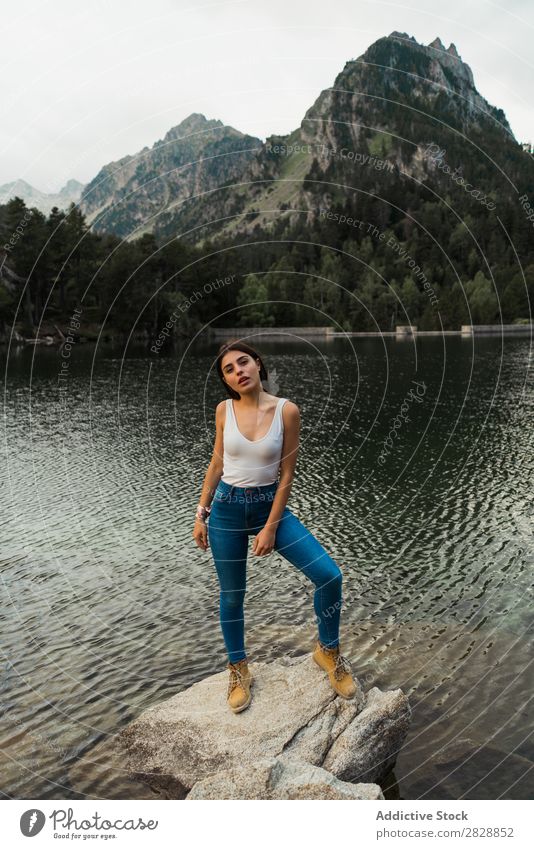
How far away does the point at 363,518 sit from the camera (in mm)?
19234

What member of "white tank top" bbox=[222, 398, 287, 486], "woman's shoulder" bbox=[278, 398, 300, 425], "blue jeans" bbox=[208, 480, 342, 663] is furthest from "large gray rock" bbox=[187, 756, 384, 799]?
"woman's shoulder" bbox=[278, 398, 300, 425]

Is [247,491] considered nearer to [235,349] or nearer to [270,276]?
[235,349]

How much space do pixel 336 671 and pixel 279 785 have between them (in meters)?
1.48

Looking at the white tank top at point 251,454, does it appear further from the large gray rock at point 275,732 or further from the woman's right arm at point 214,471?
the large gray rock at point 275,732

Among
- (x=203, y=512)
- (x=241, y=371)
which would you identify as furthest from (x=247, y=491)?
(x=241, y=371)

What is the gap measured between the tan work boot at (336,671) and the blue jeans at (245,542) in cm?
68

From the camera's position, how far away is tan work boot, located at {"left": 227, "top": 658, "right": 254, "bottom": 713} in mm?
7129

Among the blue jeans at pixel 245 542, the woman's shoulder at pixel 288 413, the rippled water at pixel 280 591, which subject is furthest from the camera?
the rippled water at pixel 280 591

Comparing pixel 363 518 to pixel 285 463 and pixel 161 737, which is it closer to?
pixel 161 737

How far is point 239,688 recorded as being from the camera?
7.18 m

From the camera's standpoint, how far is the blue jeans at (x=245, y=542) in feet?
20.0

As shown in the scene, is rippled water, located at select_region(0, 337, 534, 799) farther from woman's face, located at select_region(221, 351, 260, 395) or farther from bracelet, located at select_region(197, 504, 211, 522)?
woman's face, located at select_region(221, 351, 260, 395)

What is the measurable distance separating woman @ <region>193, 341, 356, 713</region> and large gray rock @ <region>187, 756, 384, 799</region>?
4.58 feet

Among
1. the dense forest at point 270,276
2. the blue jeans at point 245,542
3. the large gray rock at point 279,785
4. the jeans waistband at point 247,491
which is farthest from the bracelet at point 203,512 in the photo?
the dense forest at point 270,276
